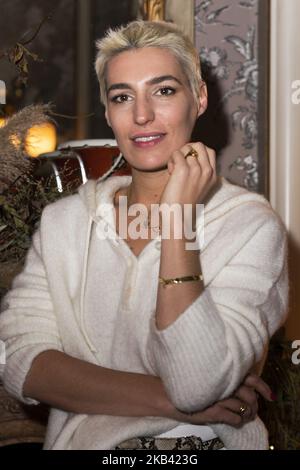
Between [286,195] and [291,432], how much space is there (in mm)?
534

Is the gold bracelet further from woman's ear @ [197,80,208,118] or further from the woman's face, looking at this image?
woman's ear @ [197,80,208,118]

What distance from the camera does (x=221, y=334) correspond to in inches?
37.9

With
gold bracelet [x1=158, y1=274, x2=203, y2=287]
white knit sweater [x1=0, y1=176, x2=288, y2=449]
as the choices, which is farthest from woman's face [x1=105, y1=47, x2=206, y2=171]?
gold bracelet [x1=158, y1=274, x2=203, y2=287]

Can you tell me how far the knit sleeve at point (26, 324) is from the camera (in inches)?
42.4

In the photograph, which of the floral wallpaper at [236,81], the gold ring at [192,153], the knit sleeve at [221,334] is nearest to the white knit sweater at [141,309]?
the knit sleeve at [221,334]

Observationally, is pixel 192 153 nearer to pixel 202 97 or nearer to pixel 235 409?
pixel 202 97

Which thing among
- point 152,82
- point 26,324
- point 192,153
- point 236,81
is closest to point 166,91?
point 152,82

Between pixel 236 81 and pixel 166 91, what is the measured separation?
0.67m

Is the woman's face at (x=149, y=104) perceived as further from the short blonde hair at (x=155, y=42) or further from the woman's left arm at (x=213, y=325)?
the woman's left arm at (x=213, y=325)

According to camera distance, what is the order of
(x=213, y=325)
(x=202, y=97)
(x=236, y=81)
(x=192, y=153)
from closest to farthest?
1. (x=213, y=325)
2. (x=192, y=153)
3. (x=202, y=97)
4. (x=236, y=81)

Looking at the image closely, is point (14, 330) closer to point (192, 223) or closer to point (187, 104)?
point (192, 223)

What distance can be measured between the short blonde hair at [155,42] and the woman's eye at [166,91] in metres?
0.04

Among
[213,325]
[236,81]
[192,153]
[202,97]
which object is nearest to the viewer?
[213,325]

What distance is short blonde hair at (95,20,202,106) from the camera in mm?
1129
